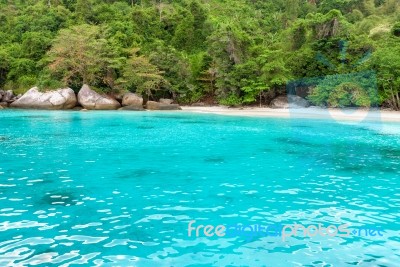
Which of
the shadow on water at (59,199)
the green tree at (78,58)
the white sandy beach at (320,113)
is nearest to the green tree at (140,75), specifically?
the green tree at (78,58)

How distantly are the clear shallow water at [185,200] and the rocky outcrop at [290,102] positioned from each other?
67.4ft

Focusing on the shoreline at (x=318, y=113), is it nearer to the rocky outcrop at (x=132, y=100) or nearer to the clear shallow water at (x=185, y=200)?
the rocky outcrop at (x=132, y=100)

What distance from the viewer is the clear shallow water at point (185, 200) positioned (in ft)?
15.4

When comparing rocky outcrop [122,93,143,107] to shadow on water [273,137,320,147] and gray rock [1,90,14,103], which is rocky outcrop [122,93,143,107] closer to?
gray rock [1,90,14,103]

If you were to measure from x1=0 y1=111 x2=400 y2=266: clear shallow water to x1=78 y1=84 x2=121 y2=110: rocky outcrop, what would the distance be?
20.8 m

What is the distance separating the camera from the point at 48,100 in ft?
112

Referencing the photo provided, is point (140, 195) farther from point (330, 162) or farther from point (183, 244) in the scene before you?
point (330, 162)

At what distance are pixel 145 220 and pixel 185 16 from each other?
159 ft

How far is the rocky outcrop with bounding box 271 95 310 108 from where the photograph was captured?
Result: 34688 mm

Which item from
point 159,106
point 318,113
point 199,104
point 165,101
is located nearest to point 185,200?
point 318,113

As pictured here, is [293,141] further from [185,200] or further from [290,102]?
[290,102]

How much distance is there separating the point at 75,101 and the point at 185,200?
30.9 metres

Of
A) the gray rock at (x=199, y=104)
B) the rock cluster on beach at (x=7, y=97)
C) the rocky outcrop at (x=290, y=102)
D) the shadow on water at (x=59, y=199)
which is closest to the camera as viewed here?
the shadow on water at (x=59, y=199)

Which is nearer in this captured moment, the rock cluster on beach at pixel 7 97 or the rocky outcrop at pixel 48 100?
the rocky outcrop at pixel 48 100
